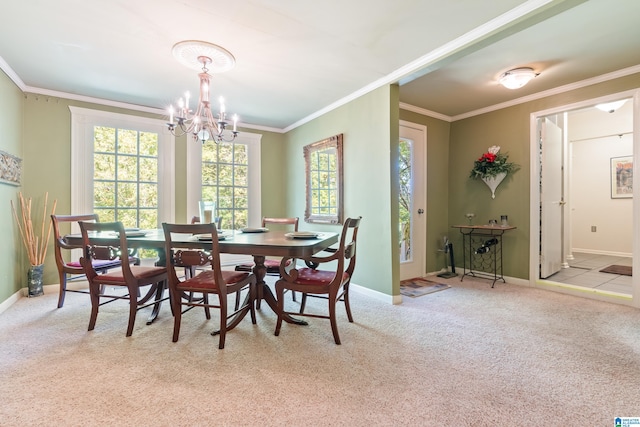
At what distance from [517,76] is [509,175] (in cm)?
141

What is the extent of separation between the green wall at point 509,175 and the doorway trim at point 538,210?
51 mm

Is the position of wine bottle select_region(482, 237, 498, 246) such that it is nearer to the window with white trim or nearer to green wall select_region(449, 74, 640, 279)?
green wall select_region(449, 74, 640, 279)

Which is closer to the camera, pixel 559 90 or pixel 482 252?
pixel 559 90

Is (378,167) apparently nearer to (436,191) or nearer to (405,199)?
(405,199)

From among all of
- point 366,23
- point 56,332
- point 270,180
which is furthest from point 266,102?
point 56,332

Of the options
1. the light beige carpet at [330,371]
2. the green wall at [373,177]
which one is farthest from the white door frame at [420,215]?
the light beige carpet at [330,371]

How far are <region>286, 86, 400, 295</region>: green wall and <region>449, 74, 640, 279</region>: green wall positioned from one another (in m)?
1.86

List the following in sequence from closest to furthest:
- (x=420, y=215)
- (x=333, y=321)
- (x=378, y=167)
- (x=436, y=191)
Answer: (x=333, y=321) < (x=378, y=167) < (x=420, y=215) < (x=436, y=191)

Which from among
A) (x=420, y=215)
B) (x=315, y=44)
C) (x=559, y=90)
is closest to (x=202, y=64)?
(x=315, y=44)

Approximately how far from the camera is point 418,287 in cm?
361

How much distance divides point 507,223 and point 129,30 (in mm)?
4518

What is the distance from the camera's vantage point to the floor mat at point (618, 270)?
409 cm

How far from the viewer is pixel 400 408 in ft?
4.61

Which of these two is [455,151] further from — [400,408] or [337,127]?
[400,408]
